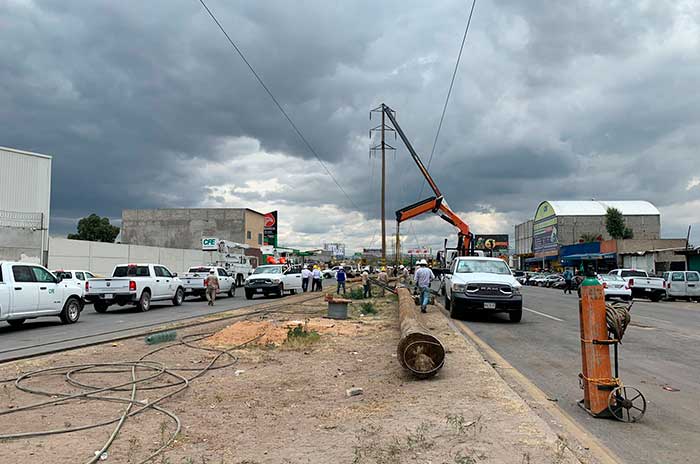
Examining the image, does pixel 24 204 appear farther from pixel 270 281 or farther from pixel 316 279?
pixel 270 281

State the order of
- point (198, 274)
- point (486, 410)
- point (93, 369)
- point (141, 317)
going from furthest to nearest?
1. point (198, 274)
2. point (141, 317)
3. point (93, 369)
4. point (486, 410)

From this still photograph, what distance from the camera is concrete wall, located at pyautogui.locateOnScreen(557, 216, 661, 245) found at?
241ft

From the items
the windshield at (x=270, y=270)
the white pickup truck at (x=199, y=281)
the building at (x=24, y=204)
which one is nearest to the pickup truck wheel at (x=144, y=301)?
the white pickup truck at (x=199, y=281)

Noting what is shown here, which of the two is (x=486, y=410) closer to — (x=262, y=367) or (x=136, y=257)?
(x=262, y=367)

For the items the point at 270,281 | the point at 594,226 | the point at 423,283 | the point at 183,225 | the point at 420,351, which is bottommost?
the point at 420,351

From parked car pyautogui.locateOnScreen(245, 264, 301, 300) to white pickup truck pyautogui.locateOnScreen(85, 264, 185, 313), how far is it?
5279 mm

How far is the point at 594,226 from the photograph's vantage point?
7494 centimetres

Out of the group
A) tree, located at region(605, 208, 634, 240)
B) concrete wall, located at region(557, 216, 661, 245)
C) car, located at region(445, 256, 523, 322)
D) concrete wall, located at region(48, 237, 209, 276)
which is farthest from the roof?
car, located at region(445, 256, 523, 322)

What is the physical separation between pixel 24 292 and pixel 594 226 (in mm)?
72776

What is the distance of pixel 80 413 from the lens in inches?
250

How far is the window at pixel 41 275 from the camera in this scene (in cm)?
1538

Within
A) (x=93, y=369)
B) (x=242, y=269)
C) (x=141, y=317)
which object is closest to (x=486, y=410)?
(x=93, y=369)

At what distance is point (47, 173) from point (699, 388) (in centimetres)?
4311

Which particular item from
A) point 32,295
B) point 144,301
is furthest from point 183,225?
point 32,295
